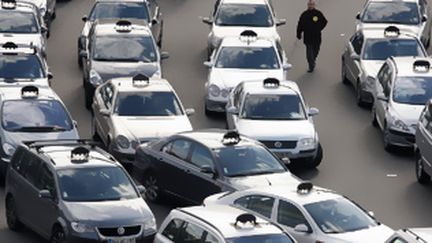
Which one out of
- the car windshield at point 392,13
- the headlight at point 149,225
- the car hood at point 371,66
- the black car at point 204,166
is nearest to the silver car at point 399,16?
the car windshield at point 392,13

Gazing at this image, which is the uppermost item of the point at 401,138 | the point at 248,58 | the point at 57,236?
the point at 57,236

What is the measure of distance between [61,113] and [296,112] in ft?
15.9

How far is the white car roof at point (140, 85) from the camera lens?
3478 centimetres

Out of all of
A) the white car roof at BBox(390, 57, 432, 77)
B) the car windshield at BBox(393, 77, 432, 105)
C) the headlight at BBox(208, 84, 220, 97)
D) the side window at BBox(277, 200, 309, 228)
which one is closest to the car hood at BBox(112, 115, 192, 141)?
the headlight at BBox(208, 84, 220, 97)

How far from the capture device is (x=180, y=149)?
30391 millimetres

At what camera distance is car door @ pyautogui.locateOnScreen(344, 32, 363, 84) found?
131 ft

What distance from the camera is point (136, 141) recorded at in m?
32.5

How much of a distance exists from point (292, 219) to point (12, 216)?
5.32m

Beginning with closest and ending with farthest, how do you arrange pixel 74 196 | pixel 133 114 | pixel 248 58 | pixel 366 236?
pixel 366 236
pixel 74 196
pixel 133 114
pixel 248 58

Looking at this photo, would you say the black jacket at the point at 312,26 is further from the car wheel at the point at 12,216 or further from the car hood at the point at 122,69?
the car wheel at the point at 12,216

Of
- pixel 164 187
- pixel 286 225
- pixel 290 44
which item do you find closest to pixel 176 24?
pixel 290 44

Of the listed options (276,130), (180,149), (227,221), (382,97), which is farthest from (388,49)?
(227,221)

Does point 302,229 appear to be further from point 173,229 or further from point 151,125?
point 151,125

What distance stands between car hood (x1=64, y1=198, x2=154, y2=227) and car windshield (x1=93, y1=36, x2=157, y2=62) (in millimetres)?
12123
